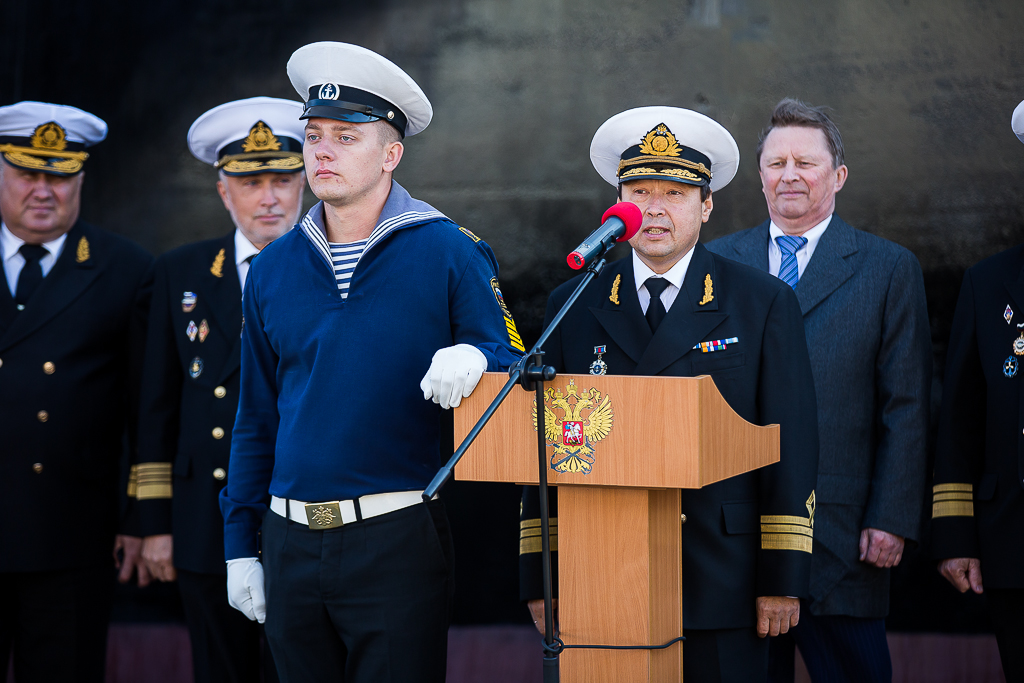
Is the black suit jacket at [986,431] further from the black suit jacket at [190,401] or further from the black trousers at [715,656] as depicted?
the black suit jacket at [190,401]

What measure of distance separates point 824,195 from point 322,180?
4.83 ft

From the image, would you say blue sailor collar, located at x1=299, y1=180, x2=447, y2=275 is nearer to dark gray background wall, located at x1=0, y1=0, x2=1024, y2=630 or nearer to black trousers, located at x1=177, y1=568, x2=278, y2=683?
black trousers, located at x1=177, y1=568, x2=278, y2=683

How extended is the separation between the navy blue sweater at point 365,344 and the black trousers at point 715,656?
23.2 inches

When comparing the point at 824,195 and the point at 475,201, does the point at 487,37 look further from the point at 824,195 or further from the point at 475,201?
the point at 824,195

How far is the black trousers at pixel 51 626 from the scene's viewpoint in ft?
9.55

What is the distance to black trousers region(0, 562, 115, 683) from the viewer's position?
291 cm

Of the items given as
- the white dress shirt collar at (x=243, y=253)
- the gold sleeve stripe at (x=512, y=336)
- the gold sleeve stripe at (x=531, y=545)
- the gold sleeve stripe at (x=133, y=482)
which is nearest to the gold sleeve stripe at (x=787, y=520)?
the gold sleeve stripe at (x=531, y=545)

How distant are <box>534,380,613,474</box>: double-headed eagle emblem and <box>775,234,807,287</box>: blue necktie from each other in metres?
1.32

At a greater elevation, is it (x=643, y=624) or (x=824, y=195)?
(x=824, y=195)

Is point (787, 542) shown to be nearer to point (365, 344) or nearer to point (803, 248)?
point (365, 344)

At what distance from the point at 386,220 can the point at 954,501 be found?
1482 mm

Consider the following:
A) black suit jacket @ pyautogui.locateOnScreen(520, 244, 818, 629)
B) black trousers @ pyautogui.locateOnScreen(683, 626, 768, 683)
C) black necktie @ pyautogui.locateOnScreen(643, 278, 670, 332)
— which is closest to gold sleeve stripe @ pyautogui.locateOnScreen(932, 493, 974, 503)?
black suit jacket @ pyautogui.locateOnScreen(520, 244, 818, 629)

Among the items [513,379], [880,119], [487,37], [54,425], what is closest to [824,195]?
[880,119]

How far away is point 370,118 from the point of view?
78.1 inches
